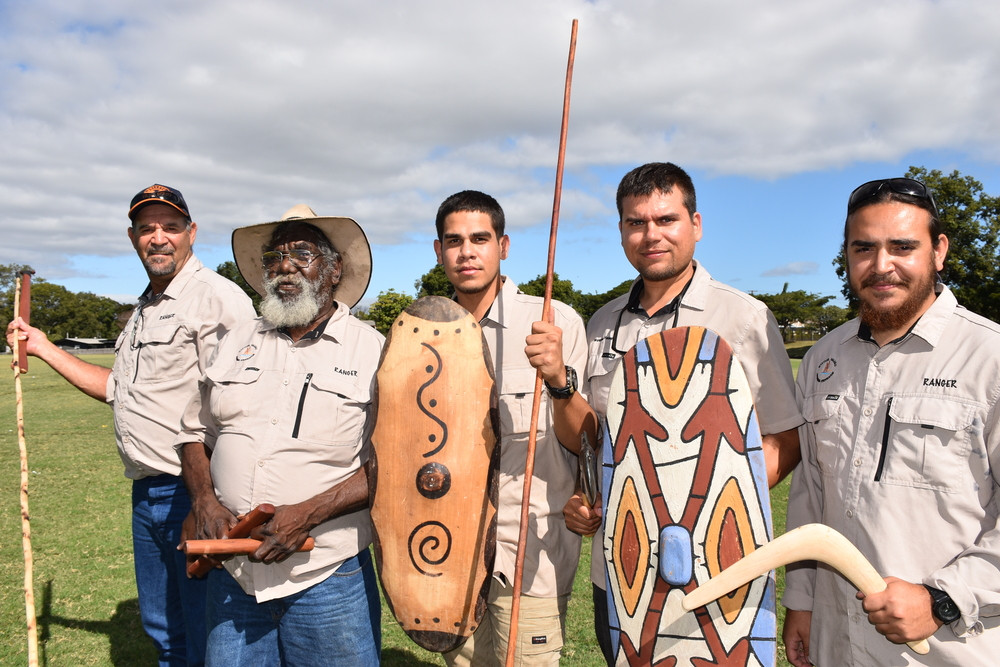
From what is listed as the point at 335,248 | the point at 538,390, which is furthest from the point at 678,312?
the point at 335,248

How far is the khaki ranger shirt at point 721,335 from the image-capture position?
2.33 m

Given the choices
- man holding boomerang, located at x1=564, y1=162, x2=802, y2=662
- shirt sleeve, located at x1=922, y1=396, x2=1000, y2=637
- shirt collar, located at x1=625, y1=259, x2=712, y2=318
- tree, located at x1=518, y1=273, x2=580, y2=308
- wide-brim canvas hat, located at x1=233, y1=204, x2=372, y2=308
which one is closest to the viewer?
shirt sleeve, located at x1=922, y1=396, x2=1000, y2=637

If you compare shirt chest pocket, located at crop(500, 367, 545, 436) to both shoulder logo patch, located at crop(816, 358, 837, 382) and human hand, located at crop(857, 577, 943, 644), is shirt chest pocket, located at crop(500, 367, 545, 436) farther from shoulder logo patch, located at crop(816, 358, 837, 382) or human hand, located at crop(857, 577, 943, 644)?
human hand, located at crop(857, 577, 943, 644)

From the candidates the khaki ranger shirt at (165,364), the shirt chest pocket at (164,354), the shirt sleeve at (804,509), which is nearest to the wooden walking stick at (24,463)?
the khaki ranger shirt at (165,364)

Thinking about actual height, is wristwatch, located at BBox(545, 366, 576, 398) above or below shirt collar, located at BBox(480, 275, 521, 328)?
below

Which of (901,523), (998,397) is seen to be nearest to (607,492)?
(901,523)

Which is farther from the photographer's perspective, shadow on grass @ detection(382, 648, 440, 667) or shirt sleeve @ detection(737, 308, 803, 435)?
shadow on grass @ detection(382, 648, 440, 667)

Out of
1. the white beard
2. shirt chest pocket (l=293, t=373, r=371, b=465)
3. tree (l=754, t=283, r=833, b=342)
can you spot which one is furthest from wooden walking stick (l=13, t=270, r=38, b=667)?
tree (l=754, t=283, r=833, b=342)

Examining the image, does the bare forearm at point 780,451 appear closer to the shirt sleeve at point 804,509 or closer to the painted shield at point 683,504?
the shirt sleeve at point 804,509

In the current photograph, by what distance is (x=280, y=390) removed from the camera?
8.44 ft

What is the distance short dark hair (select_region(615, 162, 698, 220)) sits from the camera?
8.00 feet

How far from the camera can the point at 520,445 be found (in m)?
2.68

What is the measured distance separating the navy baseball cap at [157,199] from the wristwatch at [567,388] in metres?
2.45

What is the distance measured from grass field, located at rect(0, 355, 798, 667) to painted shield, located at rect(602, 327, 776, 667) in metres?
2.16
